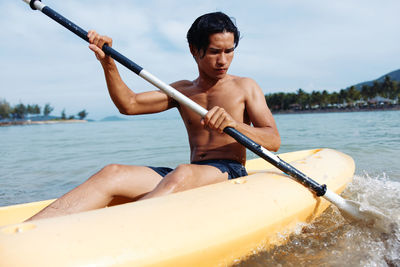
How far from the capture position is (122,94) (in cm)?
244

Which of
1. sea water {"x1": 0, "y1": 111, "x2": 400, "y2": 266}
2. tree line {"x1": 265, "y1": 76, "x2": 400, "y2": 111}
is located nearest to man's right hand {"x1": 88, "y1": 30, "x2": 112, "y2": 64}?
sea water {"x1": 0, "y1": 111, "x2": 400, "y2": 266}

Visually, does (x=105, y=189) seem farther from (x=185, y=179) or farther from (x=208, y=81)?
(x=208, y=81)

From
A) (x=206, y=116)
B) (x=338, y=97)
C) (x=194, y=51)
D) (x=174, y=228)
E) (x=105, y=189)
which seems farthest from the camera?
(x=338, y=97)

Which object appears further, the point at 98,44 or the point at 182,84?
the point at 182,84

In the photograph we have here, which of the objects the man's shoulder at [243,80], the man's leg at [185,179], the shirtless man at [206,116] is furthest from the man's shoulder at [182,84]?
the man's leg at [185,179]

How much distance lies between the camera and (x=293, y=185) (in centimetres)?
234

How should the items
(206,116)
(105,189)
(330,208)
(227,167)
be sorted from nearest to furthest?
1. (105,189)
2. (206,116)
3. (227,167)
4. (330,208)

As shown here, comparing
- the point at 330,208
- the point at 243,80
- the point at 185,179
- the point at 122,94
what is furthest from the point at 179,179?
the point at 330,208

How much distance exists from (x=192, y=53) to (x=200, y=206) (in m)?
1.30

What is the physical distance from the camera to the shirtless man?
204 cm

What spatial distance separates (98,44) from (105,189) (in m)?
1.04

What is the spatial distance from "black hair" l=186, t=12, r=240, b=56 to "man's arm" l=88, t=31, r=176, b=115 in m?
0.53

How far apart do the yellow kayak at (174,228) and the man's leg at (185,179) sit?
0.10 m

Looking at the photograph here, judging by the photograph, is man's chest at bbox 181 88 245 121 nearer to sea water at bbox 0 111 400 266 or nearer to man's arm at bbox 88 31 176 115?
man's arm at bbox 88 31 176 115
